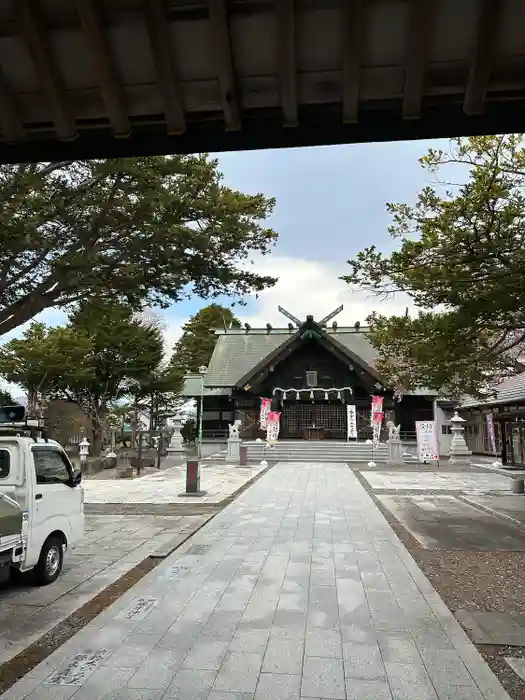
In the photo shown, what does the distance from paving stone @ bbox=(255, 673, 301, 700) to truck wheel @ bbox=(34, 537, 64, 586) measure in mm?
3618

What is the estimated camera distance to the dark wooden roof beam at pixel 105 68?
258 cm

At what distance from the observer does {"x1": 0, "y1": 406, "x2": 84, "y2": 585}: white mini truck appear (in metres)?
5.76

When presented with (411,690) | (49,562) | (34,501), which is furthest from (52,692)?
(49,562)

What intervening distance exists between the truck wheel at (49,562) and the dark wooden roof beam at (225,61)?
18.6 feet

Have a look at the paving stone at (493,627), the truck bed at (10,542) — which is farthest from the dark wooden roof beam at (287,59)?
the truck bed at (10,542)

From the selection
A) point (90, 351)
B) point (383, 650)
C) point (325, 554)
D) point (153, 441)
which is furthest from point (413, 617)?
point (153, 441)

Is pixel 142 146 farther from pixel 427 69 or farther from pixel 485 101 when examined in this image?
pixel 485 101

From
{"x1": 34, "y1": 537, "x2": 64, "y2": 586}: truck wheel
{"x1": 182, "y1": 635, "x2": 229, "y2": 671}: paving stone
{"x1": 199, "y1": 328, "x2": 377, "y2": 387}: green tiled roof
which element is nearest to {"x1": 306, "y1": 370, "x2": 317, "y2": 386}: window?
{"x1": 199, "y1": 328, "x2": 377, "y2": 387}: green tiled roof

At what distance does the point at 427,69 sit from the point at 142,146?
5.71 ft

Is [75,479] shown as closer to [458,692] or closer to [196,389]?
[458,692]

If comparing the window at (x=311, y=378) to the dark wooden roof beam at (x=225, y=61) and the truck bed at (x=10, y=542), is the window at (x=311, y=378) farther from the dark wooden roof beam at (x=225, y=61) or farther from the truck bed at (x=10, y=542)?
the dark wooden roof beam at (x=225, y=61)

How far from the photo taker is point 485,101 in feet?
9.73

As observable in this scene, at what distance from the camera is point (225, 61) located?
2791 millimetres

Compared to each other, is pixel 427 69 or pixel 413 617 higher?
pixel 427 69
